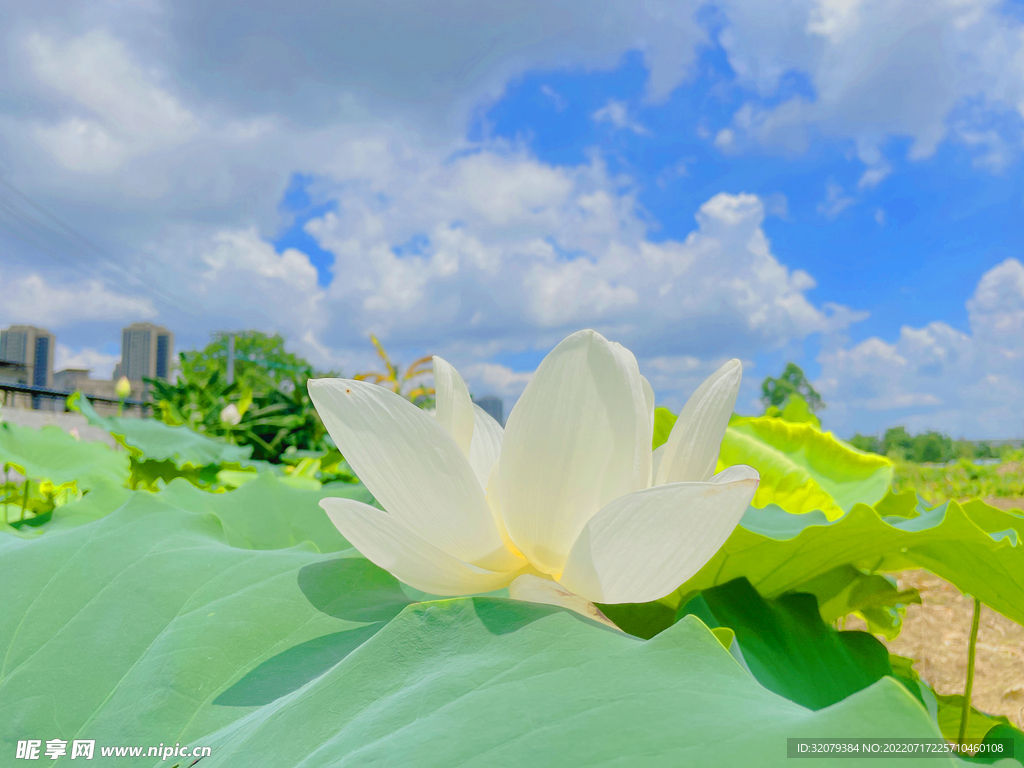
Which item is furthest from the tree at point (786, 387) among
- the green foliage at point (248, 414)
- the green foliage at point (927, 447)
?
the green foliage at point (248, 414)

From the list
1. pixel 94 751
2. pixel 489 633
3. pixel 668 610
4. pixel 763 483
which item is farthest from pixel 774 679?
pixel 763 483

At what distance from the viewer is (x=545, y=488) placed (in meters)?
0.41

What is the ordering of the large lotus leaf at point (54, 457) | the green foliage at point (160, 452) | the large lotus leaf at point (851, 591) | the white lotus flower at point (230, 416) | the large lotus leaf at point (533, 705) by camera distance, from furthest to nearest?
1. the white lotus flower at point (230, 416)
2. the green foliage at point (160, 452)
3. the large lotus leaf at point (54, 457)
4. the large lotus leaf at point (851, 591)
5. the large lotus leaf at point (533, 705)

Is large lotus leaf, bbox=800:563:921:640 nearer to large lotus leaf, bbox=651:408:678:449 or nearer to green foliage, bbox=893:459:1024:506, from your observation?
large lotus leaf, bbox=651:408:678:449

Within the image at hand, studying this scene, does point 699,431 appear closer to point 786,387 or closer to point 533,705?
point 533,705

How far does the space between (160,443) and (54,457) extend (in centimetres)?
58

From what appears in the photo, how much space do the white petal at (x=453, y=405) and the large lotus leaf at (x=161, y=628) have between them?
16cm

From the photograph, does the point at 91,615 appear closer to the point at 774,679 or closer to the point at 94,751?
the point at 94,751

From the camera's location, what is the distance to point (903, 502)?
3.45 feet

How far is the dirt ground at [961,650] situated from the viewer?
1589 mm

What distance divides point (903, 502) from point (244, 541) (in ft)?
3.50

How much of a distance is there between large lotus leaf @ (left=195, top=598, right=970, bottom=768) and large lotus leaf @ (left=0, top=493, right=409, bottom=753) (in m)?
0.06

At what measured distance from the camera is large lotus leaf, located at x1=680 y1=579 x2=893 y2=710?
1.90 feet

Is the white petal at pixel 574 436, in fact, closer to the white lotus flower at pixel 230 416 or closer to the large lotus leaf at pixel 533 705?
the large lotus leaf at pixel 533 705
